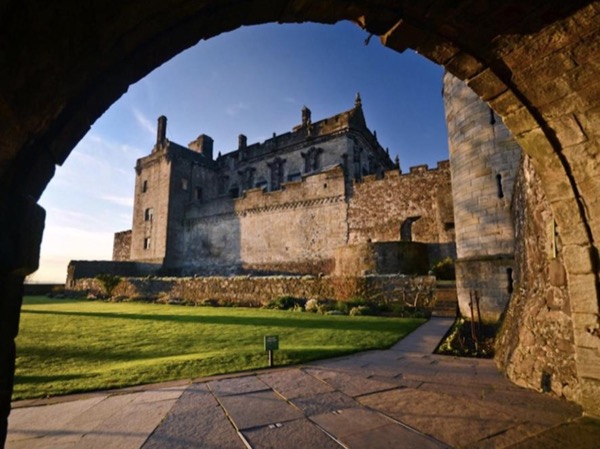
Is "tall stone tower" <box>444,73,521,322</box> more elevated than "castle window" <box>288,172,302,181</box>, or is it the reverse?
"castle window" <box>288,172,302,181</box>

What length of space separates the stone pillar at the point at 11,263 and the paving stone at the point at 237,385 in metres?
2.26

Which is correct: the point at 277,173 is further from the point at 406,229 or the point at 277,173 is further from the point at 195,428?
the point at 195,428

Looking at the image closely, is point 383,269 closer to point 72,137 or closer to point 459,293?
point 459,293

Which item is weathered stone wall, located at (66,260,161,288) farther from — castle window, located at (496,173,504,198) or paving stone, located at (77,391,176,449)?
paving stone, located at (77,391,176,449)

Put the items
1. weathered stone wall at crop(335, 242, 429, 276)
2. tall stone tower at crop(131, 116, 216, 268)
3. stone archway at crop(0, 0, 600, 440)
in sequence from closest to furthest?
stone archway at crop(0, 0, 600, 440)
weathered stone wall at crop(335, 242, 429, 276)
tall stone tower at crop(131, 116, 216, 268)

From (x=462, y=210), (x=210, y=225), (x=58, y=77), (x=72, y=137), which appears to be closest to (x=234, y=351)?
(x=72, y=137)

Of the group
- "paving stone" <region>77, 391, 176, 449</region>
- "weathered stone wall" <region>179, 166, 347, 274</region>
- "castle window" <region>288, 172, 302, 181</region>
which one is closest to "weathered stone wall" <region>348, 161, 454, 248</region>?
"weathered stone wall" <region>179, 166, 347, 274</region>

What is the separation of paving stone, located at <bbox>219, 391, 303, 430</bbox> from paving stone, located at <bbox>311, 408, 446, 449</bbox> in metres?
0.32

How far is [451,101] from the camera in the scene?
10.1 metres

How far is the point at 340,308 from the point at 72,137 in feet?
37.5

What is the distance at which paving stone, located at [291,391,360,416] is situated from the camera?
3.04 metres

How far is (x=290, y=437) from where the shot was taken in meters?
2.50

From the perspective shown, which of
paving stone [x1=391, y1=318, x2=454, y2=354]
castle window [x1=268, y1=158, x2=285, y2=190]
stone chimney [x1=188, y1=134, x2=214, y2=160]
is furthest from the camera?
stone chimney [x1=188, y1=134, x2=214, y2=160]

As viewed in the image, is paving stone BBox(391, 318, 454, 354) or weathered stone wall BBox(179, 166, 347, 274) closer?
paving stone BBox(391, 318, 454, 354)
